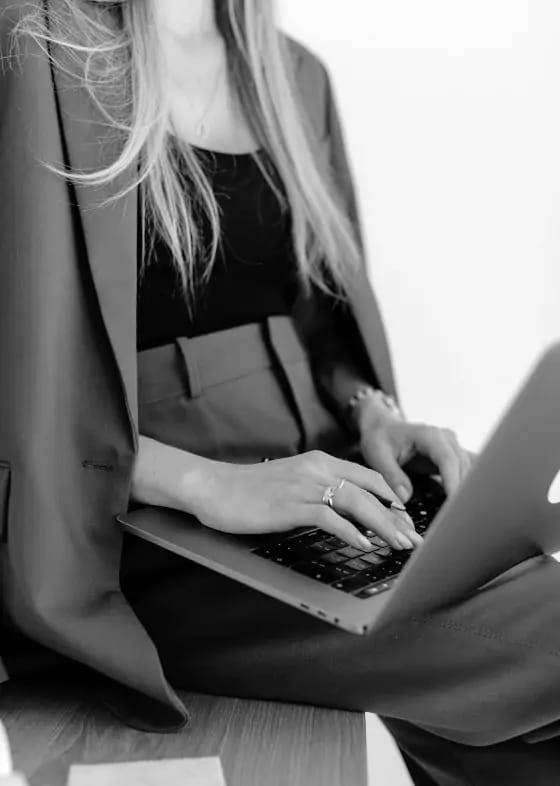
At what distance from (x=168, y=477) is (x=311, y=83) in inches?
24.2

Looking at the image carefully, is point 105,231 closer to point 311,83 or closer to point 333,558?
point 333,558

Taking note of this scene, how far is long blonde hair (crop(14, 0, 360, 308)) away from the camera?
94 cm

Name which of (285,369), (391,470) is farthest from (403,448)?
(285,369)

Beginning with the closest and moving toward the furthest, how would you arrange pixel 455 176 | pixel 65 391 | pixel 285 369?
pixel 65 391 → pixel 285 369 → pixel 455 176

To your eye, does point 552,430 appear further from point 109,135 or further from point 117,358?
point 109,135

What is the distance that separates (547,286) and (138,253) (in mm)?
710

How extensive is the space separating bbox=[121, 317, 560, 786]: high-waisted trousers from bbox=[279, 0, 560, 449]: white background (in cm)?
47

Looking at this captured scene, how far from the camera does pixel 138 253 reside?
1014 mm

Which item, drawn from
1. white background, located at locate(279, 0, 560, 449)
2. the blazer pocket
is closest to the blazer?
the blazer pocket

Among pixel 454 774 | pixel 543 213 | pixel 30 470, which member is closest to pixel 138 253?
pixel 30 470

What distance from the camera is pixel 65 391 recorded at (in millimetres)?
878

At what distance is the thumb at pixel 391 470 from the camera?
101cm

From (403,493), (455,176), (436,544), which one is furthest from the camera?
(455,176)

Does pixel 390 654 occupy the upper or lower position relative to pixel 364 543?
lower
